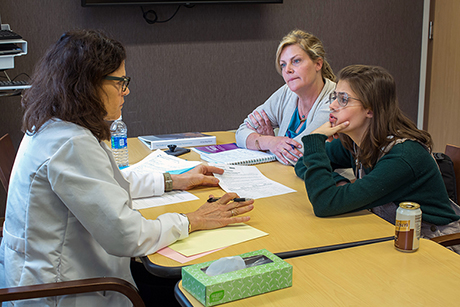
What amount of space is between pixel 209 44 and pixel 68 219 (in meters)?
2.69

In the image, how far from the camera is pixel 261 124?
2.40m

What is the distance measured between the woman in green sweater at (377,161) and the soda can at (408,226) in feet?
0.88

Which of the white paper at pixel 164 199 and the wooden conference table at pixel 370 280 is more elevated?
the wooden conference table at pixel 370 280

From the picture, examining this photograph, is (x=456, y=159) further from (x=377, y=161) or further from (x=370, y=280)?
(x=370, y=280)

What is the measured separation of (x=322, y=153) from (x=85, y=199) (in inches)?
32.2

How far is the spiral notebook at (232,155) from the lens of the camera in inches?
79.3

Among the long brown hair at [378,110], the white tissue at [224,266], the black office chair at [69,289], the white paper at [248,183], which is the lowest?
the black office chair at [69,289]

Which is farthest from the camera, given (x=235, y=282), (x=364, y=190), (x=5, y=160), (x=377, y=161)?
(x=5, y=160)

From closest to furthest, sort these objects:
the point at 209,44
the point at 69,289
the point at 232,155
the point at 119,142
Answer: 1. the point at 69,289
2. the point at 119,142
3. the point at 232,155
4. the point at 209,44

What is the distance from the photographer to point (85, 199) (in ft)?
3.40

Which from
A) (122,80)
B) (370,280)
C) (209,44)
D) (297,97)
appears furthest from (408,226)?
(209,44)

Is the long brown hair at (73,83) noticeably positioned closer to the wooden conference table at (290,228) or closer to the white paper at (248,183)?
the wooden conference table at (290,228)

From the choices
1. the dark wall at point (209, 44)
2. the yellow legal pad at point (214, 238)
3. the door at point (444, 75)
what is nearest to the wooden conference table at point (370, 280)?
the yellow legal pad at point (214, 238)

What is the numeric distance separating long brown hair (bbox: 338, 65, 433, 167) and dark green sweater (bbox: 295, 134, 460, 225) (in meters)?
0.08
